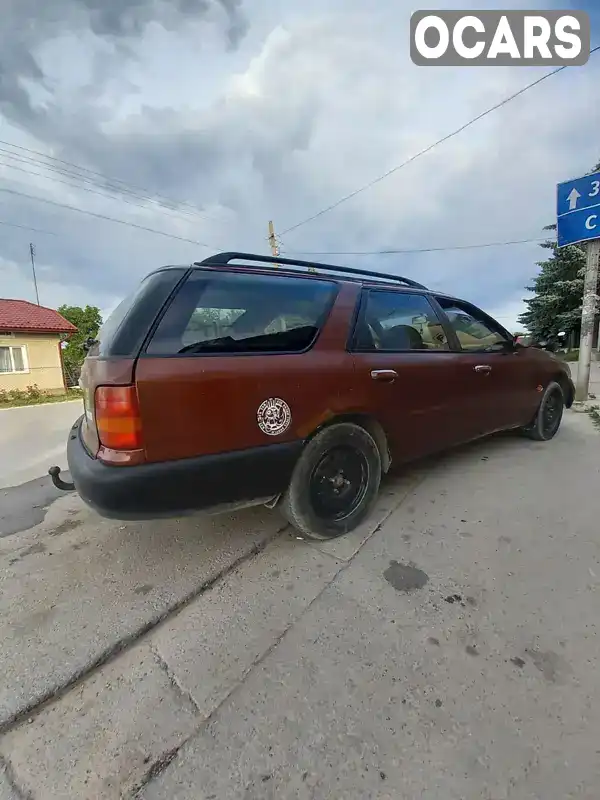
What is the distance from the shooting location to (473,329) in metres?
3.36

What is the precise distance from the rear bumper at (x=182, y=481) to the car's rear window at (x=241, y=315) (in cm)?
53

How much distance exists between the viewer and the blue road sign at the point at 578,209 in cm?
601

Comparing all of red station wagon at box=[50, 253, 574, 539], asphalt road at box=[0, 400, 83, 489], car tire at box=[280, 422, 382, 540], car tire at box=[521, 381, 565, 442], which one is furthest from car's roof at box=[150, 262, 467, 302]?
asphalt road at box=[0, 400, 83, 489]

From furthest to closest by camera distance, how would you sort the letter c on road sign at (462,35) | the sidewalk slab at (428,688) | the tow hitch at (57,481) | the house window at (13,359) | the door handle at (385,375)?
the house window at (13,359) < the letter c on road sign at (462,35) < the door handle at (385,375) < the tow hitch at (57,481) < the sidewalk slab at (428,688)

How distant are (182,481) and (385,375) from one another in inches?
55.2

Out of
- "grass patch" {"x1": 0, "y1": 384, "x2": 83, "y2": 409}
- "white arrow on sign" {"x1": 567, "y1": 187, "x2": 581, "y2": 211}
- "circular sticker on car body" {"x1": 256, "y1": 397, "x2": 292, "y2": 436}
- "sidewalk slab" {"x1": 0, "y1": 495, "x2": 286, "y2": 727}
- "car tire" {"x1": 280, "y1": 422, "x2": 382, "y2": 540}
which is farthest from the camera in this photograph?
"grass patch" {"x1": 0, "y1": 384, "x2": 83, "y2": 409}

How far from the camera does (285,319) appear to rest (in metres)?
2.16

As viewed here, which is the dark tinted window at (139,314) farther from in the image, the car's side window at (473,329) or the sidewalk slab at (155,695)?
the car's side window at (473,329)

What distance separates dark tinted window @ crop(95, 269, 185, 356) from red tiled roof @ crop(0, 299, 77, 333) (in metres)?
16.9

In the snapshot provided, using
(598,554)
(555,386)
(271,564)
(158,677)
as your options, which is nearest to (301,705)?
(158,677)

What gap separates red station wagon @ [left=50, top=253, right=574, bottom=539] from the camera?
1.71 metres

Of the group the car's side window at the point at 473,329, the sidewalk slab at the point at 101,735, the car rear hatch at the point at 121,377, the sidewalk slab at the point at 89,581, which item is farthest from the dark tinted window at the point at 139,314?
the car's side window at the point at 473,329

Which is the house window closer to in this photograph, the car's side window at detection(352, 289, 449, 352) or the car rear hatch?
the car rear hatch

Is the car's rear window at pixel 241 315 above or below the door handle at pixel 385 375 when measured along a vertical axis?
above
